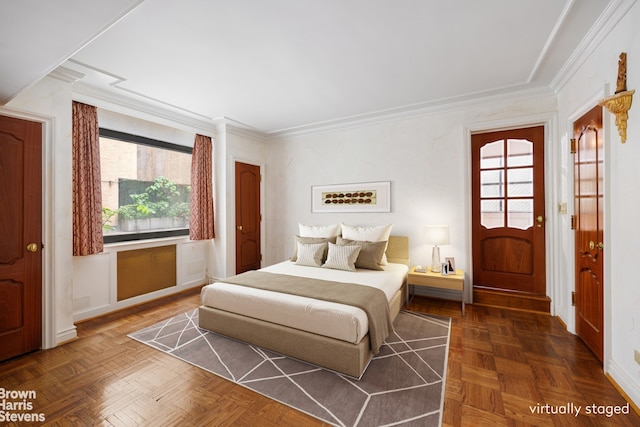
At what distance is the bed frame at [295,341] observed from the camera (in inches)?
83.0

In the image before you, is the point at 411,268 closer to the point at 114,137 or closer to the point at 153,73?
the point at 153,73

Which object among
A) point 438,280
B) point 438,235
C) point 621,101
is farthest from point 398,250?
point 621,101

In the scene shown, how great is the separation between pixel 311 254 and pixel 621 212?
2.92 m

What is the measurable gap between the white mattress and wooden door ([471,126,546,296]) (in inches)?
55.7

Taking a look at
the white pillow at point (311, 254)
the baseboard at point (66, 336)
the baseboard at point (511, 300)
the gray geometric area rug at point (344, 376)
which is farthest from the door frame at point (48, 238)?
the baseboard at point (511, 300)

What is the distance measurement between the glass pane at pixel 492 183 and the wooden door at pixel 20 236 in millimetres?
5053

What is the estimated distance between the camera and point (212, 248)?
15.5 feet

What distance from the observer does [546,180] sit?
3377 millimetres

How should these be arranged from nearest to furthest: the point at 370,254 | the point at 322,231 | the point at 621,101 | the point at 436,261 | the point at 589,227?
1. the point at 621,101
2. the point at 589,227
3. the point at 370,254
4. the point at 436,261
5. the point at 322,231

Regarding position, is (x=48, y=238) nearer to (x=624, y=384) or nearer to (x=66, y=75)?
(x=66, y=75)

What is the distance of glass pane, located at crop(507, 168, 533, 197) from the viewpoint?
3.51 m

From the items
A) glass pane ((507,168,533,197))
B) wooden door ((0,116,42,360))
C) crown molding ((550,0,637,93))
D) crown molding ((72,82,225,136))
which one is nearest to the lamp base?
glass pane ((507,168,533,197))

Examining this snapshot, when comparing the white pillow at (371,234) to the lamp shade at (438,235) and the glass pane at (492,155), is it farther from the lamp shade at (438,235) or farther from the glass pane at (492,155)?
the glass pane at (492,155)

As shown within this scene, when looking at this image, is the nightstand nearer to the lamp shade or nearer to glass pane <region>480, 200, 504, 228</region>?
the lamp shade
